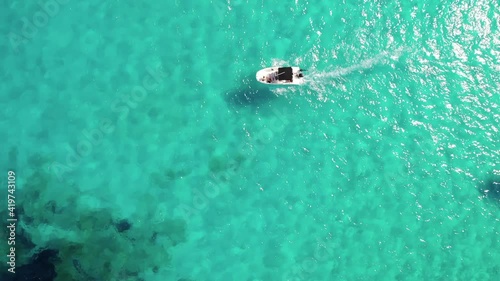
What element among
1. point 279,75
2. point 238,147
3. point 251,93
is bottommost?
point 238,147

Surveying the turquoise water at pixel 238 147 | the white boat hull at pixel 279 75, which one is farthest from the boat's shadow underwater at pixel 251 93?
the white boat hull at pixel 279 75

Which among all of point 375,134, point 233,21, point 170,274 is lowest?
point 170,274

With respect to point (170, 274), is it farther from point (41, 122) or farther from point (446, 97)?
point (446, 97)

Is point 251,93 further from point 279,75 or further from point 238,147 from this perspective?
point 238,147

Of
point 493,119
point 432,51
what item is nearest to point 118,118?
point 432,51

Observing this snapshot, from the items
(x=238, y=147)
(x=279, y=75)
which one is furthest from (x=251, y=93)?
(x=238, y=147)
